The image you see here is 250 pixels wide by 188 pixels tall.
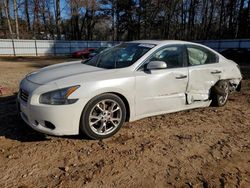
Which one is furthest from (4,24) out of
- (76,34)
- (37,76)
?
(37,76)

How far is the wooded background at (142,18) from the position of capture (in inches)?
1437

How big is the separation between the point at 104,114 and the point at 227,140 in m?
1.95

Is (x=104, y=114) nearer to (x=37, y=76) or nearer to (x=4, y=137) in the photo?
(x=37, y=76)

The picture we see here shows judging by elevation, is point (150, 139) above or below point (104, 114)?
below

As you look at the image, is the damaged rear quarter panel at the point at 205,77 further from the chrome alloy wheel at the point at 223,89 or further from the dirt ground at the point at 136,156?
the dirt ground at the point at 136,156

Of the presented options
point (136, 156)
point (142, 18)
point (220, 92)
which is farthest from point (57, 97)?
point (142, 18)

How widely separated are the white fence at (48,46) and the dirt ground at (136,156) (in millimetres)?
24093

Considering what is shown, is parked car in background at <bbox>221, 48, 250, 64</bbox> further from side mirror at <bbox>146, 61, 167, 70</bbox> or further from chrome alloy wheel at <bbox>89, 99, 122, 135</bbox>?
chrome alloy wheel at <bbox>89, 99, 122, 135</bbox>

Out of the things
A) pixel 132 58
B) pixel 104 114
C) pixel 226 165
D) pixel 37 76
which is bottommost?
pixel 226 165

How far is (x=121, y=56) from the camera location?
434cm

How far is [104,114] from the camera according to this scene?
11.8 ft

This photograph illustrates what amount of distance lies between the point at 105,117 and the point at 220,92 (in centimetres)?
273

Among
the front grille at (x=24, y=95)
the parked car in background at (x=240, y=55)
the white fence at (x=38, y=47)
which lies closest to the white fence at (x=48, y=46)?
the white fence at (x=38, y=47)

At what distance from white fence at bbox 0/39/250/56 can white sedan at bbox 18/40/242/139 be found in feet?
75.5
